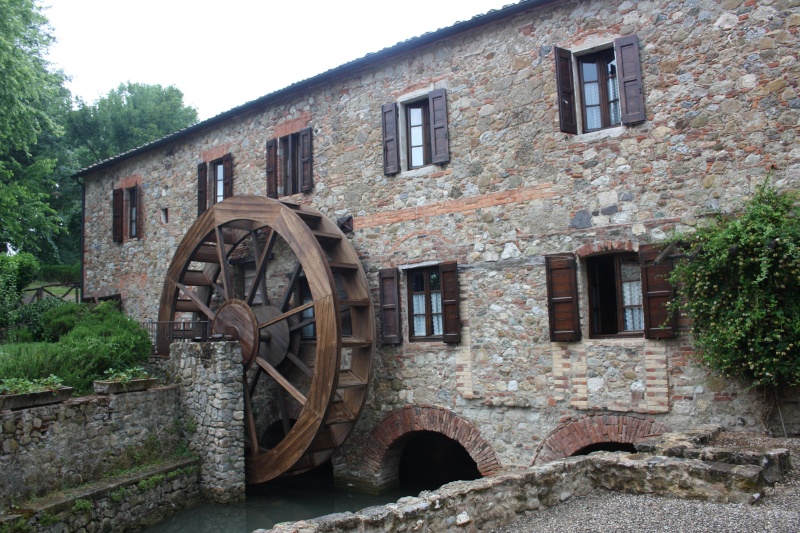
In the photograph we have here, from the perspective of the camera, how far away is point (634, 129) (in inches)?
307

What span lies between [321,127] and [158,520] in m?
6.17

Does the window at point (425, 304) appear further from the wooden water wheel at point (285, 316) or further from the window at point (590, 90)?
the window at point (590, 90)

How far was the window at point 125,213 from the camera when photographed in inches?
568

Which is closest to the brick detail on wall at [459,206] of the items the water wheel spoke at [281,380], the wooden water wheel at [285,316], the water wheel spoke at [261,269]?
the wooden water wheel at [285,316]

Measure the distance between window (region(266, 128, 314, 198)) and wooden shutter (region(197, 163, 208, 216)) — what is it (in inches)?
71.2

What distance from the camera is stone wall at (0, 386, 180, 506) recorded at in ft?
24.2

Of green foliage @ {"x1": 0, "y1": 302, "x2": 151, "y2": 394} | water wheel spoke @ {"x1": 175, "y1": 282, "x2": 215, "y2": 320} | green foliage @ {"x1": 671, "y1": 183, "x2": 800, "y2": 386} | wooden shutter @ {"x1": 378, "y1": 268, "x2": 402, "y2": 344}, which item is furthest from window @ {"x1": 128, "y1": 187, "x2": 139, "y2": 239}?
green foliage @ {"x1": 671, "y1": 183, "x2": 800, "y2": 386}

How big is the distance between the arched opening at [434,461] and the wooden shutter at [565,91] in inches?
206

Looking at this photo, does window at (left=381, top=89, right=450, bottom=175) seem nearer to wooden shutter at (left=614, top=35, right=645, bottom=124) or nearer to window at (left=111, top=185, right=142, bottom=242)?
wooden shutter at (left=614, top=35, right=645, bottom=124)

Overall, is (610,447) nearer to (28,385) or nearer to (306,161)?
(306,161)

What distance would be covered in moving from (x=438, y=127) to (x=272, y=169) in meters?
3.46

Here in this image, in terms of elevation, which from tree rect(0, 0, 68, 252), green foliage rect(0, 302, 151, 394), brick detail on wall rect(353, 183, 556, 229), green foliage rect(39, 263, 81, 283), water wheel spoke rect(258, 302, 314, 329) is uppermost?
tree rect(0, 0, 68, 252)

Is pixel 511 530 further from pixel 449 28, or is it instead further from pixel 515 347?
pixel 449 28

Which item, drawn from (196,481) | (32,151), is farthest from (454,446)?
(32,151)
